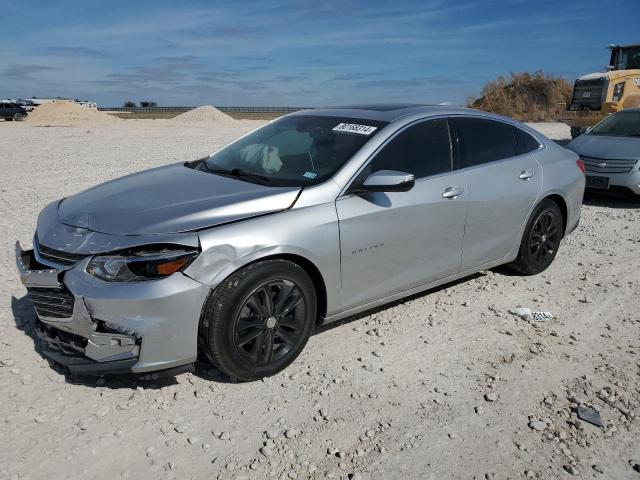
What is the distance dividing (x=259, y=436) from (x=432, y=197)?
2196 millimetres

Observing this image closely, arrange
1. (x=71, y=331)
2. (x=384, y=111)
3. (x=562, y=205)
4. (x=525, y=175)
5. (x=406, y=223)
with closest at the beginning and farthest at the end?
(x=71, y=331), (x=406, y=223), (x=384, y=111), (x=525, y=175), (x=562, y=205)

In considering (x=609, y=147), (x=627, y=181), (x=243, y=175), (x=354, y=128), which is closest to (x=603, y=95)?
(x=609, y=147)

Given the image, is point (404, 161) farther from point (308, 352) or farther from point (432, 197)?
point (308, 352)

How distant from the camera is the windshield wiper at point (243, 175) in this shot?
4.00 meters

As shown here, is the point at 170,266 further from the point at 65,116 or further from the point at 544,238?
the point at 65,116

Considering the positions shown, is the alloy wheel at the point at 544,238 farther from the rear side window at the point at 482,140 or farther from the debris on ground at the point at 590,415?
the debris on ground at the point at 590,415

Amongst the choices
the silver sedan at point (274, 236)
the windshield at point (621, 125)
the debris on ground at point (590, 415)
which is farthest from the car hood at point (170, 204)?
the windshield at point (621, 125)

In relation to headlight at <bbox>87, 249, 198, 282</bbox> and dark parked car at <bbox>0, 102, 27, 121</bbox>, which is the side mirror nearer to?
headlight at <bbox>87, 249, 198, 282</bbox>

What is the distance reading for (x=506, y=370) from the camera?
385 cm

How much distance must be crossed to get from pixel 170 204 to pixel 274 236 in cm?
71

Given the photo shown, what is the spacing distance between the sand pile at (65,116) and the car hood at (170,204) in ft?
104

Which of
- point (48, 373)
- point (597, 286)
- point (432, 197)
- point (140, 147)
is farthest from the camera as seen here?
point (140, 147)

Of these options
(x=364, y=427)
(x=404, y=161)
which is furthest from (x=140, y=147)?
(x=364, y=427)

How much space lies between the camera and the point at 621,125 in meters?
10.0
